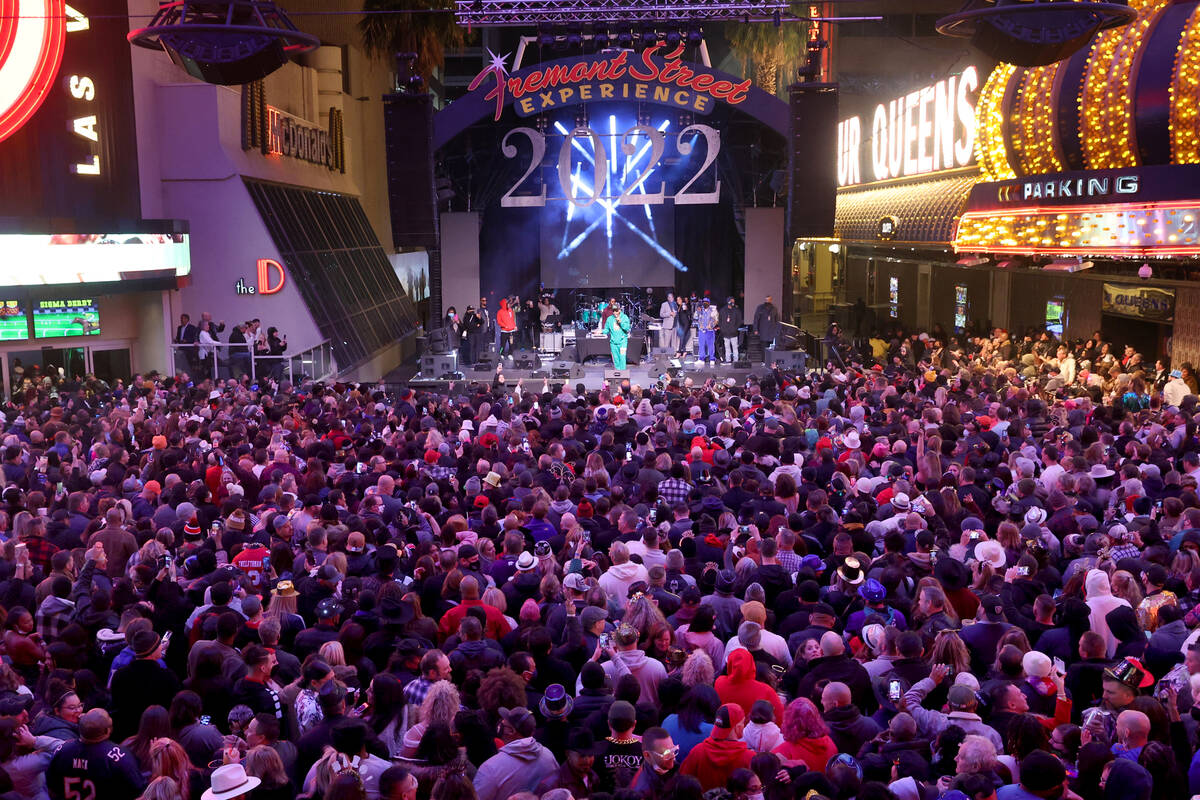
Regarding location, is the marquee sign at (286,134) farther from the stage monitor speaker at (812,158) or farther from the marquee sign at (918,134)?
the marquee sign at (918,134)

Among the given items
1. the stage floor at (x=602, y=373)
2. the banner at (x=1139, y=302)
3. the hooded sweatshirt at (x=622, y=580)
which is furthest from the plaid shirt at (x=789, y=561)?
the stage floor at (x=602, y=373)

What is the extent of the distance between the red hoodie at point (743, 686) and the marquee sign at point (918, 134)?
1700cm

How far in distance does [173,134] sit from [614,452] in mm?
14916

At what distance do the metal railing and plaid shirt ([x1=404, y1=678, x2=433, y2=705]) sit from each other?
15.3 meters

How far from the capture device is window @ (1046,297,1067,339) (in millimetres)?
22188

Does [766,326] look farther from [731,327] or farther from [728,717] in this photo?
[728,717]

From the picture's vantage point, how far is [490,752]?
17.8 feet

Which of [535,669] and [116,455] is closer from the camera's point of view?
[535,669]

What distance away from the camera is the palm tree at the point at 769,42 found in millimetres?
35875

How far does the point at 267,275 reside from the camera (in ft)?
77.3

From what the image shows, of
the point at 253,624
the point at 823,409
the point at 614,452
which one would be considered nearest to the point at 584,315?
the point at 823,409

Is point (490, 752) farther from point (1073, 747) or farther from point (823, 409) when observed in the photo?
point (823, 409)

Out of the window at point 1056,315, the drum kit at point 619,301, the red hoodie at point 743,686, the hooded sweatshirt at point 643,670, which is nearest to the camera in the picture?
the red hoodie at point 743,686

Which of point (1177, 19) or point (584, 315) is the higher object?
point (1177, 19)
